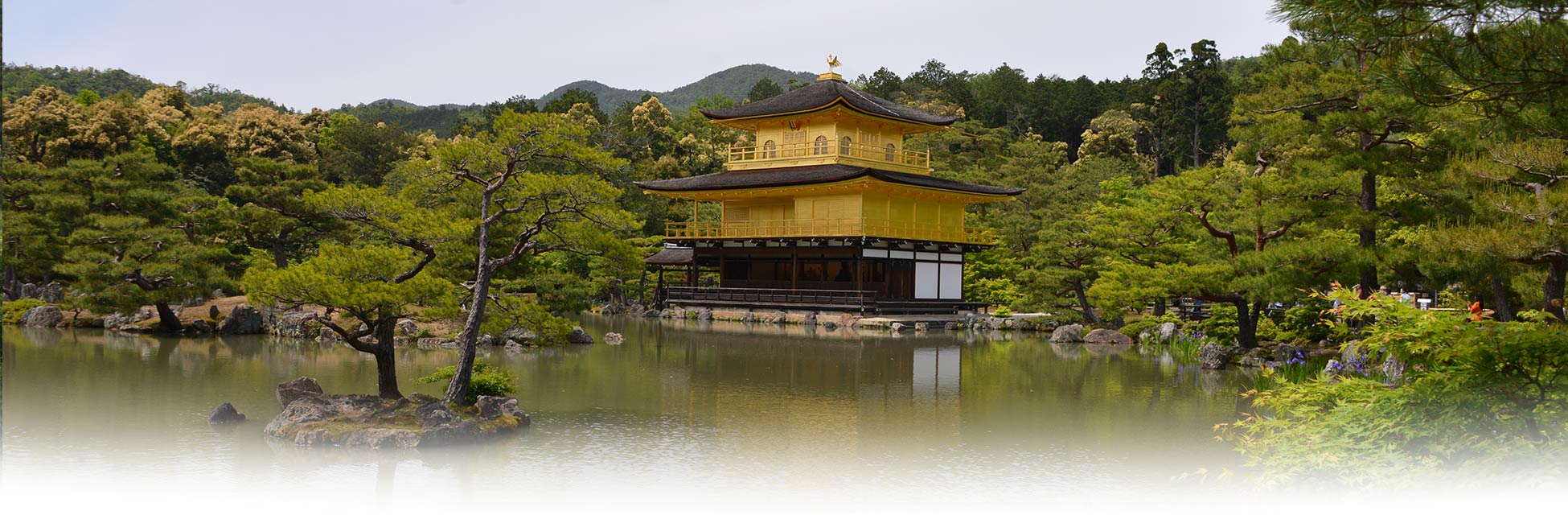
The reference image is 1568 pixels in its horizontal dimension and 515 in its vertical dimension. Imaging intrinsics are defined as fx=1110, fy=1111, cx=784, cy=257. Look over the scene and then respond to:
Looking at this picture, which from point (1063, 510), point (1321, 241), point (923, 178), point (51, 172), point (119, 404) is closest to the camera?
point (1063, 510)

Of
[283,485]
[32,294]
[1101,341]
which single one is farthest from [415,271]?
[32,294]

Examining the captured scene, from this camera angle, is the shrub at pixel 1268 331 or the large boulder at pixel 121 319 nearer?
the shrub at pixel 1268 331

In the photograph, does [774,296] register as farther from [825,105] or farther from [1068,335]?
[1068,335]

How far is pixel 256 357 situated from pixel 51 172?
997 centimetres

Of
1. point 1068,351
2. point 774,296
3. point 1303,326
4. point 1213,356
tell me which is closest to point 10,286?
point 774,296

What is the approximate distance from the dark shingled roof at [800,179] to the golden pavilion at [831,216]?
6 cm

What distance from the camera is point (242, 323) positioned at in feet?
80.0

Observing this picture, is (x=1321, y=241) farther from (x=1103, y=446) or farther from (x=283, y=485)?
(x=283, y=485)

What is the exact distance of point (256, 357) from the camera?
18500mm

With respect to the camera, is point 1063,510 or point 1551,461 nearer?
point 1551,461

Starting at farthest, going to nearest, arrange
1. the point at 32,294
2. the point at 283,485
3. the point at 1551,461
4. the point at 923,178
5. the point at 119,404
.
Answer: the point at 923,178 < the point at 32,294 < the point at 119,404 < the point at 283,485 < the point at 1551,461

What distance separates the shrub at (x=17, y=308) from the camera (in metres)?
25.8

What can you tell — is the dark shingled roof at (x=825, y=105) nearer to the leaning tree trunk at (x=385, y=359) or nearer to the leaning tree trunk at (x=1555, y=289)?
the leaning tree trunk at (x=1555, y=289)

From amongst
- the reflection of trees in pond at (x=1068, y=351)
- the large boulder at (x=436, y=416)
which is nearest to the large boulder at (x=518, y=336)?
the reflection of trees in pond at (x=1068, y=351)
